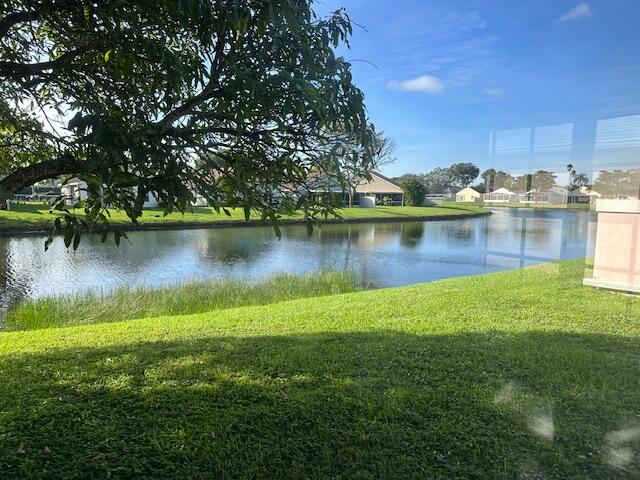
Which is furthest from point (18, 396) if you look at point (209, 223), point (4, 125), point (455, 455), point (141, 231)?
point (209, 223)

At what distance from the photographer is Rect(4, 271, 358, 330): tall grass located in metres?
7.58

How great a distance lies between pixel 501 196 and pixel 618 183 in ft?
18.6

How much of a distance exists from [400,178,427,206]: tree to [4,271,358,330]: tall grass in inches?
996

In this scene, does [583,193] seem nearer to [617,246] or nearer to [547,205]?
[617,246]

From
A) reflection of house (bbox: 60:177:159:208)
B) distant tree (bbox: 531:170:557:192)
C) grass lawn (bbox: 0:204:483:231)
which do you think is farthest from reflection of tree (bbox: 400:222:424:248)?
reflection of house (bbox: 60:177:159:208)

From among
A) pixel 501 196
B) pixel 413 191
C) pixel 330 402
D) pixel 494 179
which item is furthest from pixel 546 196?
pixel 413 191

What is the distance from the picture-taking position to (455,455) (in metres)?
2.34

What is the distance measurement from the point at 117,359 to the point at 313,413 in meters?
1.88

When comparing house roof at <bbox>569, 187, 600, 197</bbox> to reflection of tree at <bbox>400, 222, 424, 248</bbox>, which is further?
reflection of tree at <bbox>400, 222, 424, 248</bbox>

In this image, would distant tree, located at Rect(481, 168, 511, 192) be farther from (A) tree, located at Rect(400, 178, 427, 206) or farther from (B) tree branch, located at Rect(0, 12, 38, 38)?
(A) tree, located at Rect(400, 178, 427, 206)

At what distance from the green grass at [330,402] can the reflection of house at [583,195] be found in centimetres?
288

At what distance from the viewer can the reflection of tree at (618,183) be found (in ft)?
21.1

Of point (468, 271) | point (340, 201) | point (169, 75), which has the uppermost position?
point (169, 75)

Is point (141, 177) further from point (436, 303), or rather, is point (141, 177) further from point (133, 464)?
point (436, 303)
